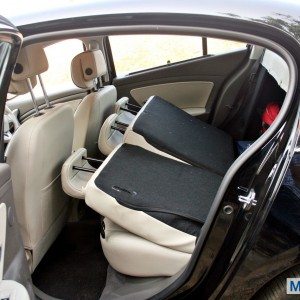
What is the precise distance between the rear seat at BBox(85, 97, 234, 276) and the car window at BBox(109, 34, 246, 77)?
3.08 feet

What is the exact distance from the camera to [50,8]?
1063 mm

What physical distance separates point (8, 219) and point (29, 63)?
0.63 metres

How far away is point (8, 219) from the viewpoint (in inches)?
40.8

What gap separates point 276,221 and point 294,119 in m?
0.27

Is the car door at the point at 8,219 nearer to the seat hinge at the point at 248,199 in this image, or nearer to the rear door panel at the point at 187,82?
the seat hinge at the point at 248,199

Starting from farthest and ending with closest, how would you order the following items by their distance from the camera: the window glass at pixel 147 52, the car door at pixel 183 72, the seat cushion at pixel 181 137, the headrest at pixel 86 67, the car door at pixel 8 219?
the window glass at pixel 147 52, the car door at pixel 183 72, the headrest at pixel 86 67, the seat cushion at pixel 181 137, the car door at pixel 8 219

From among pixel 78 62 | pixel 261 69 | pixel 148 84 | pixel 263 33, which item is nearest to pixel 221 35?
pixel 263 33

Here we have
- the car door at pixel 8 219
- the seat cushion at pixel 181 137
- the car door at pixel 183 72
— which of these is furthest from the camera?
the car door at pixel 183 72

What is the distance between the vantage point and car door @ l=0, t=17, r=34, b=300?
98 centimetres

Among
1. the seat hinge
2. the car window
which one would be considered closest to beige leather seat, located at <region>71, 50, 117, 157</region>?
the car window

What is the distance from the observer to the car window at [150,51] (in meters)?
2.82

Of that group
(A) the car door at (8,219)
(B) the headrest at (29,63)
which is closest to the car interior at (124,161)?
(B) the headrest at (29,63)

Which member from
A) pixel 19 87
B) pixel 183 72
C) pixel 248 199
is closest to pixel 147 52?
pixel 183 72

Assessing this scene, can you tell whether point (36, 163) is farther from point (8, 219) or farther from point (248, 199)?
point (248, 199)
